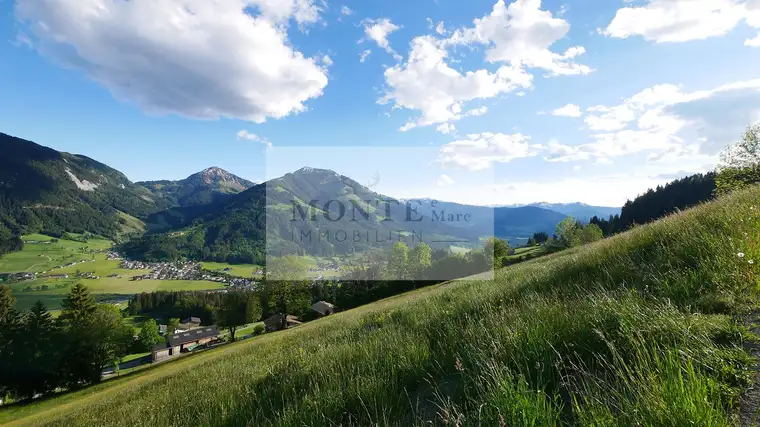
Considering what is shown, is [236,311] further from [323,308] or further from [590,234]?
[590,234]

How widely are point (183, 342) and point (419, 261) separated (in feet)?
214

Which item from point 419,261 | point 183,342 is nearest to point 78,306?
point 183,342

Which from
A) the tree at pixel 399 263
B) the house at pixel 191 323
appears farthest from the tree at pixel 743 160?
the house at pixel 191 323

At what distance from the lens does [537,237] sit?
138m

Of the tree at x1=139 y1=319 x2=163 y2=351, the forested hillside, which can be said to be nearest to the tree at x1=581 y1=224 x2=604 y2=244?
the forested hillside

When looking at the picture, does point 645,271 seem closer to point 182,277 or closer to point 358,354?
point 358,354

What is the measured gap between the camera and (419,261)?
241 feet

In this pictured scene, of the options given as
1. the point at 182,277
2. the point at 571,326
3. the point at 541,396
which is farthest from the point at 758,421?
the point at 182,277

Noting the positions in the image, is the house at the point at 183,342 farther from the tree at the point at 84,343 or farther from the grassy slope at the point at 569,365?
the grassy slope at the point at 569,365

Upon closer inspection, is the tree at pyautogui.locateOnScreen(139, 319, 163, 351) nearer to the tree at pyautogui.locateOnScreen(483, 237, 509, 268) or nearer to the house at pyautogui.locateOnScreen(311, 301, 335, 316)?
the house at pyautogui.locateOnScreen(311, 301, 335, 316)

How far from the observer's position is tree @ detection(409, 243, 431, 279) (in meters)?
71.6

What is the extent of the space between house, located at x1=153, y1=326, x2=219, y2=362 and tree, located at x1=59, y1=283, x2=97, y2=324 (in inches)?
1376

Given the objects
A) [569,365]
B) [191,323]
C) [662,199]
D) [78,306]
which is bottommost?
[191,323]

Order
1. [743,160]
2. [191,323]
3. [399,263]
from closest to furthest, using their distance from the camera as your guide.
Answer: [743,160], [399,263], [191,323]
